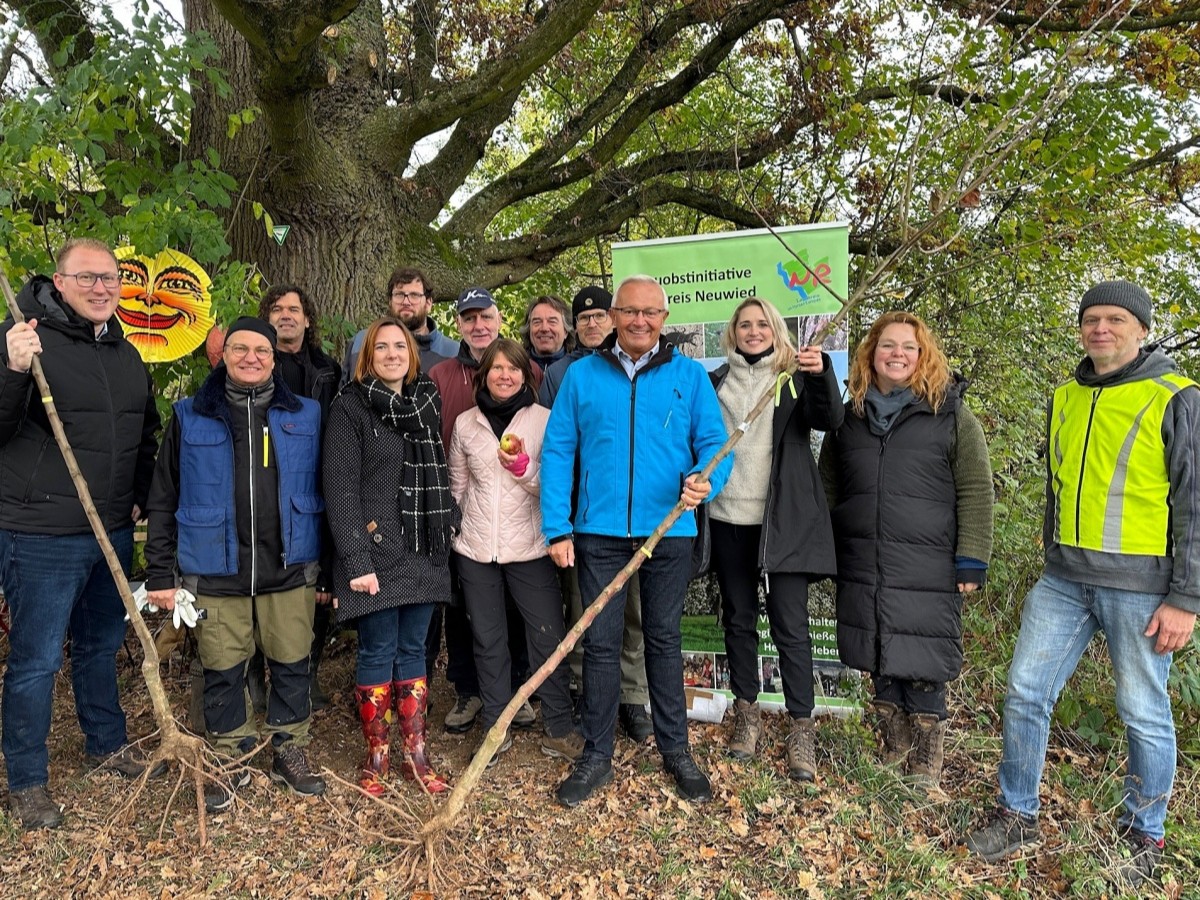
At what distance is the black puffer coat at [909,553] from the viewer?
352 cm

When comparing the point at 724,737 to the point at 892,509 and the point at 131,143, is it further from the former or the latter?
the point at 131,143

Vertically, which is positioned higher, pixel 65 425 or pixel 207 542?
pixel 65 425

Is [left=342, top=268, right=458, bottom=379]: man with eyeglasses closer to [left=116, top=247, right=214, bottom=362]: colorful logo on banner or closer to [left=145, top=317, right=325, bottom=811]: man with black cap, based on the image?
[left=116, top=247, right=214, bottom=362]: colorful logo on banner

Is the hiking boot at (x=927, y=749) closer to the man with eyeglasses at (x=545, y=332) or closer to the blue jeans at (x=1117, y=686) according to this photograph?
the blue jeans at (x=1117, y=686)

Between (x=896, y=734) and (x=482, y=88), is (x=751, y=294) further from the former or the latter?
(x=896, y=734)

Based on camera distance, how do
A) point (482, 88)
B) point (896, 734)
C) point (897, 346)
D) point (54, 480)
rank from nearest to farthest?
point (54, 480), point (897, 346), point (896, 734), point (482, 88)

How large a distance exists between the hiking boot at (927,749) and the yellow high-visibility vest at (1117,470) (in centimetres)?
111

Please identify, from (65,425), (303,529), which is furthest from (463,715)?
(65,425)

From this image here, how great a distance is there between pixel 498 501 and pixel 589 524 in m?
0.52

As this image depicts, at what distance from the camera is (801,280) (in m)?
4.58

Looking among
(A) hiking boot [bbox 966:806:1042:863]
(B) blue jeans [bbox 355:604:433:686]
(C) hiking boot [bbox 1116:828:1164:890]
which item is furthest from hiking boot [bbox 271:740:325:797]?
(C) hiking boot [bbox 1116:828:1164:890]

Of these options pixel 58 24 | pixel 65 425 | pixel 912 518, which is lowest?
pixel 912 518

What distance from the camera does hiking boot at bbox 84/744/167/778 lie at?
145 inches

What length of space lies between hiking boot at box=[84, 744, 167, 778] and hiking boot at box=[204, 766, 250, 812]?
0.37 m
